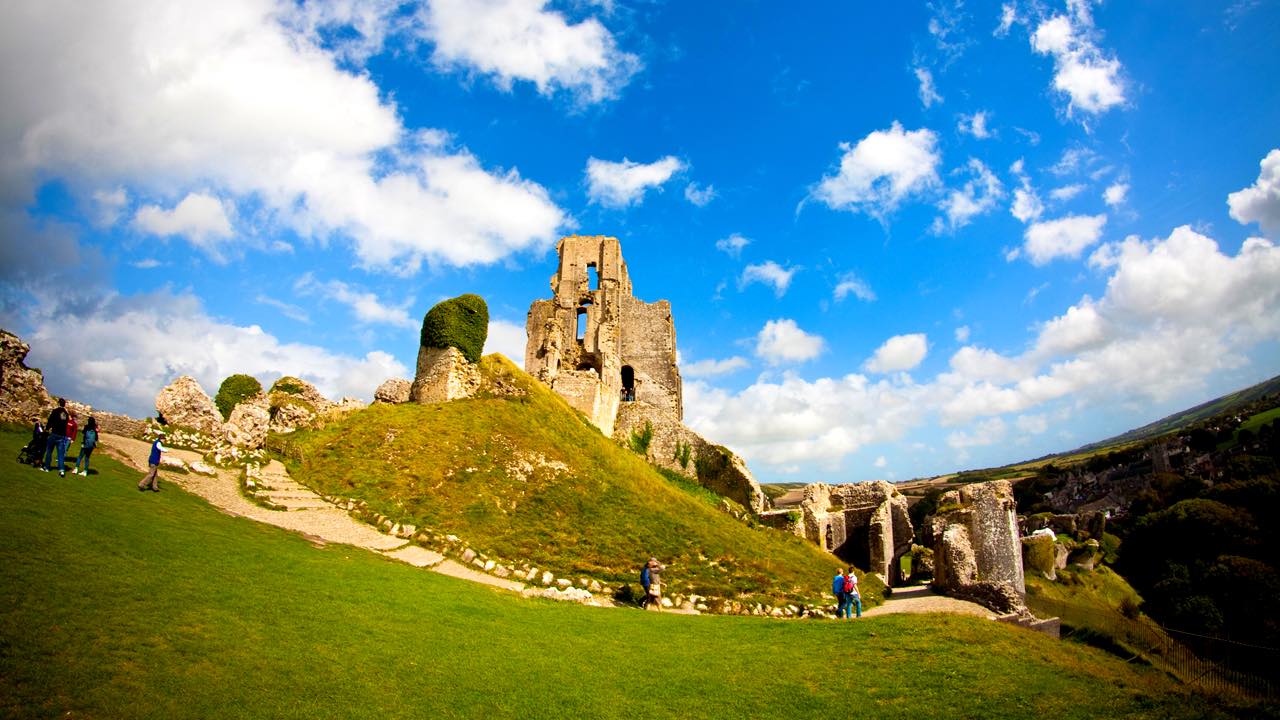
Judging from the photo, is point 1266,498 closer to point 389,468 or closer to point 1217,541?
point 1217,541

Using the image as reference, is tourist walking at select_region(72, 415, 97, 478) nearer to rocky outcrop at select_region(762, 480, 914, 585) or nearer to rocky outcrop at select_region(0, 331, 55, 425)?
rocky outcrop at select_region(0, 331, 55, 425)

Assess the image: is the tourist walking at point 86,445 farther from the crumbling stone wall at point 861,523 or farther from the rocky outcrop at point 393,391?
the crumbling stone wall at point 861,523

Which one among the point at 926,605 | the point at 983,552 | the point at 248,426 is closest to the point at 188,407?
the point at 248,426

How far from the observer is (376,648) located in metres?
9.78

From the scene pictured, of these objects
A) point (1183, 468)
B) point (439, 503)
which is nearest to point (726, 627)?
point (439, 503)

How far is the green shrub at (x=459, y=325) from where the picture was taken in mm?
27031

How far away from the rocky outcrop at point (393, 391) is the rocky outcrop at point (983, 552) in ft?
73.5

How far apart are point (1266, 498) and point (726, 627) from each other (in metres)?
58.4

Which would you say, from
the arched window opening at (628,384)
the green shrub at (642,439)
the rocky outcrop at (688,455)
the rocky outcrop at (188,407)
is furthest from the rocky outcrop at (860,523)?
the rocky outcrop at (188,407)

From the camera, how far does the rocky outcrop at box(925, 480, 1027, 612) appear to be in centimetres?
1962

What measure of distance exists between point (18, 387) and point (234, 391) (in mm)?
13793

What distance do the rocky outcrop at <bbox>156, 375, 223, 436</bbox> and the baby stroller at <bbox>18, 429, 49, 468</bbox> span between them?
9.70 metres

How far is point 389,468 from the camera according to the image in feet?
70.1

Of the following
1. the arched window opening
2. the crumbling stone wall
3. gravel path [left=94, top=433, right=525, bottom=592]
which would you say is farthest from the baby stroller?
the arched window opening
